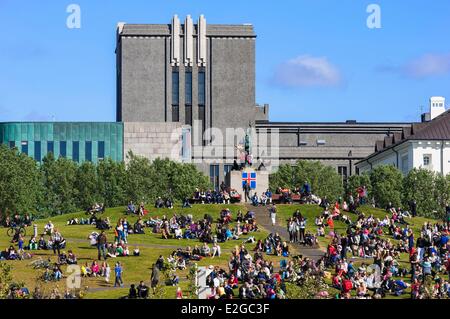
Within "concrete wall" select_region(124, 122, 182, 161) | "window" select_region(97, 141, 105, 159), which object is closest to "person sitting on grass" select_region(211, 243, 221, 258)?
"concrete wall" select_region(124, 122, 182, 161)

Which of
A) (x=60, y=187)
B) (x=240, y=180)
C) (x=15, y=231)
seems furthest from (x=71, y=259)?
(x=60, y=187)

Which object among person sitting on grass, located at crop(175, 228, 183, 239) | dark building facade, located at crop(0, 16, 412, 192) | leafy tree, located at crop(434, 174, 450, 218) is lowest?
person sitting on grass, located at crop(175, 228, 183, 239)

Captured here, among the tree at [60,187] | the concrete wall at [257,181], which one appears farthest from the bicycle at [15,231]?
the tree at [60,187]

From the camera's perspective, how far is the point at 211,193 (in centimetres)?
10700

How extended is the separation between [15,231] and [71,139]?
92.0m

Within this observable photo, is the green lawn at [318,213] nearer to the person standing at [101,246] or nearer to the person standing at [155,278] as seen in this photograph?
the person standing at [101,246]

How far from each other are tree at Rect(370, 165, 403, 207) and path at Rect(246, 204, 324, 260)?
135ft

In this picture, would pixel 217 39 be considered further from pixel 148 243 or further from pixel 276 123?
pixel 148 243

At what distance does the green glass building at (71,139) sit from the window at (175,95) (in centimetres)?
1925

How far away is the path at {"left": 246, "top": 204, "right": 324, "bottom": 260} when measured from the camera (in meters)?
82.8

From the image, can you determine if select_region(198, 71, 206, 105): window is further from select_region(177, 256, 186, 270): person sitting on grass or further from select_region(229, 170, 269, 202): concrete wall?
select_region(177, 256, 186, 270): person sitting on grass

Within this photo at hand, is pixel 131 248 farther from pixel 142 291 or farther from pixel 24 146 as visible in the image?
pixel 24 146

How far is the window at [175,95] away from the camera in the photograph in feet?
649

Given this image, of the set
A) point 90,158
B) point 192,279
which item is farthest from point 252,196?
point 90,158
